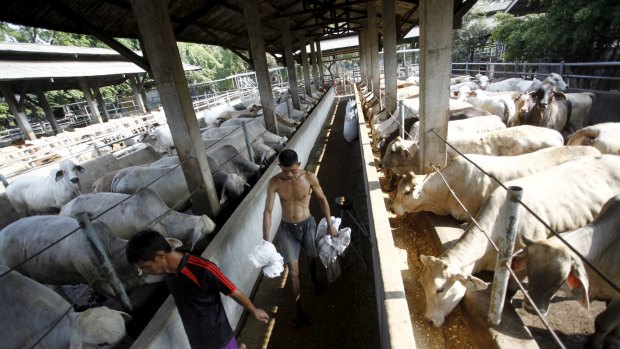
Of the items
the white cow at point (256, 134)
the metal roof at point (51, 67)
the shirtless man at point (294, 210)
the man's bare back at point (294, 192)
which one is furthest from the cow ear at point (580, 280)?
the metal roof at point (51, 67)

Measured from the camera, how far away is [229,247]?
3.94 m

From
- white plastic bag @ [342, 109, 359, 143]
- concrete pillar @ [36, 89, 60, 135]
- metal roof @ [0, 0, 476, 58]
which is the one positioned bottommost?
white plastic bag @ [342, 109, 359, 143]

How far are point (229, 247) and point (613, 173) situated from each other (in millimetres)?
4485

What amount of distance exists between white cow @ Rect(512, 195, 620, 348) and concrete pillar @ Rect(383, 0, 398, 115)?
7.29 m

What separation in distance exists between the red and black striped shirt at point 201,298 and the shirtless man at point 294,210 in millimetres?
1230

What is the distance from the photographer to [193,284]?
7.27ft

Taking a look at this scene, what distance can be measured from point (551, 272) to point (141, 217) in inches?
203

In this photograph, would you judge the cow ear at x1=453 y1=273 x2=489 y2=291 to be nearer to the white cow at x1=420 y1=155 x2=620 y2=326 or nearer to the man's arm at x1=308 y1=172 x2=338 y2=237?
the white cow at x1=420 y1=155 x2=620 y2=326

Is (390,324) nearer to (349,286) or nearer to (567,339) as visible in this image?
(567,339)

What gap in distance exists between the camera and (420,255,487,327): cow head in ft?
8.52

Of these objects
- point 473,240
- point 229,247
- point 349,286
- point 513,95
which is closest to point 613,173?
point 473,240

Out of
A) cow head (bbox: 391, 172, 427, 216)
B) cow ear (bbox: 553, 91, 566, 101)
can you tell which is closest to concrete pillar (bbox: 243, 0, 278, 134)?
cow head (bbox: 391, 172, 427, 216)

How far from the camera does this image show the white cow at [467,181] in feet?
12.8

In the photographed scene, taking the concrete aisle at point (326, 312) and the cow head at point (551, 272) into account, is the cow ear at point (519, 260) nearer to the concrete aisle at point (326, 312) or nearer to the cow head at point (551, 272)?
the cow head at point (551, 272)
